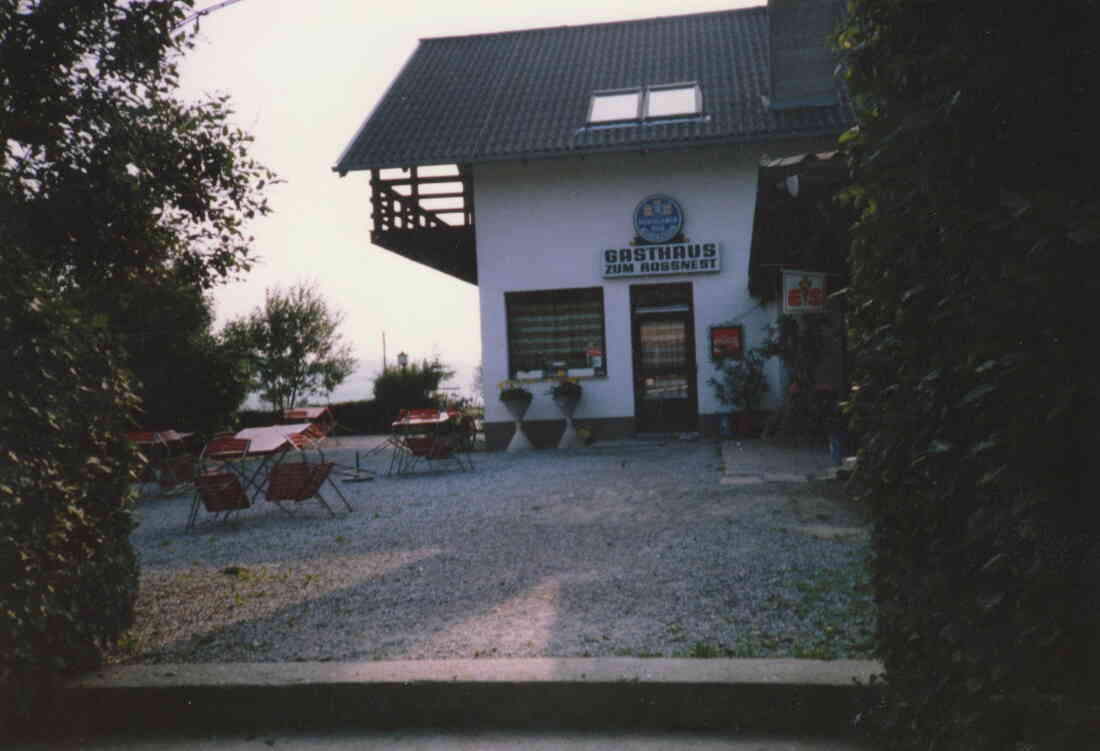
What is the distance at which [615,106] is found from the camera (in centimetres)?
1602

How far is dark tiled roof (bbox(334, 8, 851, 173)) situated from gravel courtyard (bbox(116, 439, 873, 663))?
7.05 m

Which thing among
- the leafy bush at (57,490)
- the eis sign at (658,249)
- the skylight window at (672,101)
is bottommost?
the leafy bush at (57,490)

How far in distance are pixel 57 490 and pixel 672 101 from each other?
45.8 ft

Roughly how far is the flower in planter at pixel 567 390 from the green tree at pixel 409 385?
7931mm

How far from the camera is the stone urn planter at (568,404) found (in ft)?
48.4

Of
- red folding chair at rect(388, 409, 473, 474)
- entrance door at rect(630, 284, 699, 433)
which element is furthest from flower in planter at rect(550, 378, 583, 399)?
red folding chair at rect(388, 409, 473, 474)

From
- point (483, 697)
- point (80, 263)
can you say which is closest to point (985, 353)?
point (483, 697)

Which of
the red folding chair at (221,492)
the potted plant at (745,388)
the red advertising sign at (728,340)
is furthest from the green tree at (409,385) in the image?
the red folding chair at (221,492)

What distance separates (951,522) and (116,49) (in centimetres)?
488

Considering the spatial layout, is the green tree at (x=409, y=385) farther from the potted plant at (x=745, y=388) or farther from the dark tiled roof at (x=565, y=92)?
the potted plant at (x=745, y=388)

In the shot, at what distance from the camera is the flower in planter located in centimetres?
1473

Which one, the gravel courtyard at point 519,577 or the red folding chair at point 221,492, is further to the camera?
the red folding chair at point 221,492

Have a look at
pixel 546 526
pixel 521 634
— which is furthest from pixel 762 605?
pixel 546 526

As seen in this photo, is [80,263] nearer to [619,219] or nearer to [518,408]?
[518,408]
